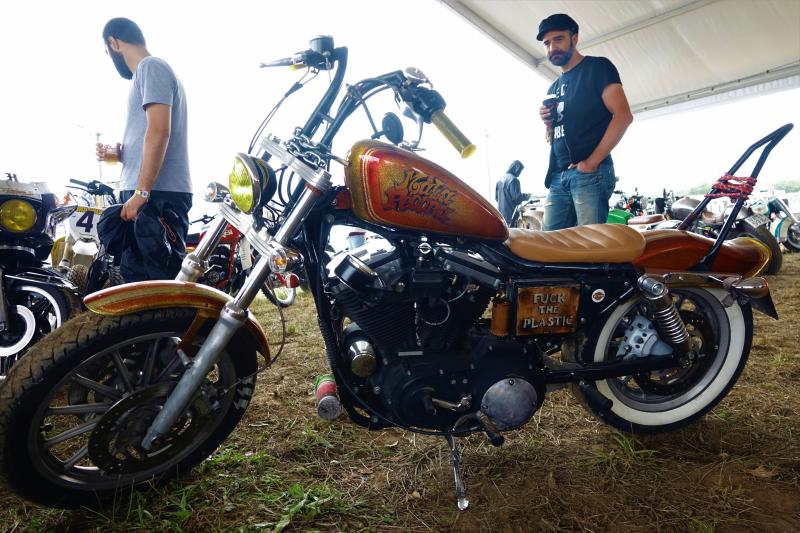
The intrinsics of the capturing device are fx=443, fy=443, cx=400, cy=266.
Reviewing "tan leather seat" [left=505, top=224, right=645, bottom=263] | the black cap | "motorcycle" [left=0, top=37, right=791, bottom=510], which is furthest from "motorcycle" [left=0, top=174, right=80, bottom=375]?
the black cap

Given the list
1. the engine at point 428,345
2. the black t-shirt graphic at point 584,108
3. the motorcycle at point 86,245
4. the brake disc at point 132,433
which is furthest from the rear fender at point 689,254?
the motorcycle at point 86,245

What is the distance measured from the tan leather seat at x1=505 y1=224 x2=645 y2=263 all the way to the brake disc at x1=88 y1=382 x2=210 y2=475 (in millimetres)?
1177

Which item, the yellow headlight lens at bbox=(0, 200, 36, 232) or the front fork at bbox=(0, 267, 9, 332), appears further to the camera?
the yellow headlight lens at bbox=(0, 200, 36, 232)

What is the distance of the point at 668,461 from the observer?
5.26 ft

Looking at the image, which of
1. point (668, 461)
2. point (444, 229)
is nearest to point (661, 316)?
point (668, 461)

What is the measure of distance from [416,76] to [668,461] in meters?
1.60

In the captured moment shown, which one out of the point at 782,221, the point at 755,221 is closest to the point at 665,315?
the point at 755,221

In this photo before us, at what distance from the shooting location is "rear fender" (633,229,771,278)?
1601 mm

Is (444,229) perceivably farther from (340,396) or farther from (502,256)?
(340,396)

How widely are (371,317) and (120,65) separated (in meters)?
1.96

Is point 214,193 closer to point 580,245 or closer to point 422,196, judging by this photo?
point 422,196

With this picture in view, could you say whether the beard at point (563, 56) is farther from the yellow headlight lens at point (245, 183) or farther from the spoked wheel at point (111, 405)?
the spoked wheel at point (111, 405)

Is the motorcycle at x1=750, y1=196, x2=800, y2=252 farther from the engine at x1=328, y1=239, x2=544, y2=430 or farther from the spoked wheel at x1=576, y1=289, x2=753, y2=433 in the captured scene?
the engine at x1=328, y1=239, x2=544, y2=430

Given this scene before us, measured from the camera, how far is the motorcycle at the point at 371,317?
4.19ft
